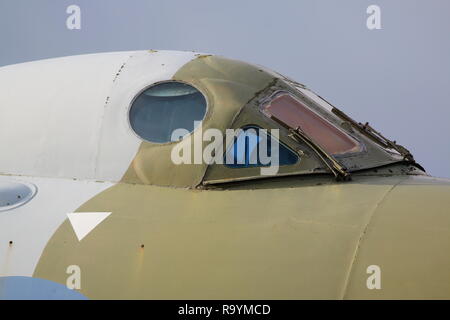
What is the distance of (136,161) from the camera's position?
6457mm

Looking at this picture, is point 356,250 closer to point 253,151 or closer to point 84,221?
point 253,151

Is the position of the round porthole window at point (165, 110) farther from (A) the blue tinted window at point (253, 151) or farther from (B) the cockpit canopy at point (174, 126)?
(A) the blue tinted window at point (253, 151)

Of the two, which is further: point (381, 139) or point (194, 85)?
point (381, 139)

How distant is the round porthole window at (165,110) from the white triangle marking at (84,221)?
3.31 feet

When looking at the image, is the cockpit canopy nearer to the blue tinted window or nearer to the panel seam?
the blue tinted window

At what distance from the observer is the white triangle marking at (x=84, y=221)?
5.77 m

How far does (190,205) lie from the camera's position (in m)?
5.83

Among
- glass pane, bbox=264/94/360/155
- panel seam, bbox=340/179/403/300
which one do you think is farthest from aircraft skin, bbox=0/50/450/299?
glass pane, bbox=264/94/360/155

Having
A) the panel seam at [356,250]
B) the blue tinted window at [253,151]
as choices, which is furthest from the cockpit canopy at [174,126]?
the panel seam at [356,250]

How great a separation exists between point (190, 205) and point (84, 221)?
2.93 feet

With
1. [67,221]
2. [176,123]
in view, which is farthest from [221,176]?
[67,221]

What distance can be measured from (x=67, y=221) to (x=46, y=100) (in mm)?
1805
